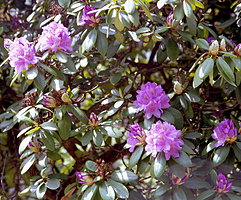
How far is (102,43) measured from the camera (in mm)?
1585

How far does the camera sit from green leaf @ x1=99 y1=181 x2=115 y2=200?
1424mm

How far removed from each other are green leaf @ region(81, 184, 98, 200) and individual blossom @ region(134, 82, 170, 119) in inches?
12.6

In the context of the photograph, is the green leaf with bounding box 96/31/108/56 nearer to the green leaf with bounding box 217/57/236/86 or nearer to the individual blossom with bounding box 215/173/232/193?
the green leaf with bounding box 217/57/236/86

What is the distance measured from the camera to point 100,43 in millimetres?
1587

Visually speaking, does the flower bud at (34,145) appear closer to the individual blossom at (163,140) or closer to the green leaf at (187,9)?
the individual blossom at (163,140)

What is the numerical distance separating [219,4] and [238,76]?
774mm

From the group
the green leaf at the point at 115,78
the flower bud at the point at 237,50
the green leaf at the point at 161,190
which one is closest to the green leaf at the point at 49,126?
the green leaf at the point at 115,78

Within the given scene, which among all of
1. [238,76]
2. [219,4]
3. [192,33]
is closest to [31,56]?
[192,33]

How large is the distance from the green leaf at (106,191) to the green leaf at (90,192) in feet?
0.07

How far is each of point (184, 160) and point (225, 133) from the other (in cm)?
22

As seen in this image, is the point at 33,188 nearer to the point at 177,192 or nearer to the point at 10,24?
the point at 177,192

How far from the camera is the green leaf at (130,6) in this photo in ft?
4.66

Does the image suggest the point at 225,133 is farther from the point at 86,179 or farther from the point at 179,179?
the point at 86,179

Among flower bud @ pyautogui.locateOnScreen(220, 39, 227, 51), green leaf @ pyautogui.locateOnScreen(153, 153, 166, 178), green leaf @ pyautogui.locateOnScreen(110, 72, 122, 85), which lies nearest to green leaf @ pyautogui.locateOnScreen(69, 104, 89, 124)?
green leaf @ pyautogui.locateOnScreen(110, 72, 122, 85)
